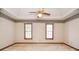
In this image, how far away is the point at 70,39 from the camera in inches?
207
